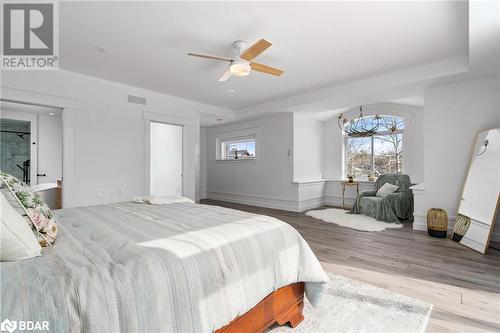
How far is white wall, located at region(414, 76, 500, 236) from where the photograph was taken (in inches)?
138

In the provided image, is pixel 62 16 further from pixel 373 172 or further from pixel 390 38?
pixel 373 172

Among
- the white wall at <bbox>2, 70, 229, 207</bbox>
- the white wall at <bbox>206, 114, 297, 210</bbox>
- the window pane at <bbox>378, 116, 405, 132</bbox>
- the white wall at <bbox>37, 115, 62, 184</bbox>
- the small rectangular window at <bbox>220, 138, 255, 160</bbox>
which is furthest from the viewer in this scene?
the small rectangular window at <bbox>220, 138, 255, 160</bbox>

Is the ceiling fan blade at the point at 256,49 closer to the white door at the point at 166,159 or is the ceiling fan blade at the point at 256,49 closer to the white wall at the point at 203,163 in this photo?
the white door at the point at 166,159

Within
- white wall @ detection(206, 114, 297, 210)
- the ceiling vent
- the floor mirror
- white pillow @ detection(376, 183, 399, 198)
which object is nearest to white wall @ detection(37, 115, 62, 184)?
the ceiling vent

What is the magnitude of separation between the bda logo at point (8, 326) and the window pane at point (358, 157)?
697 cm

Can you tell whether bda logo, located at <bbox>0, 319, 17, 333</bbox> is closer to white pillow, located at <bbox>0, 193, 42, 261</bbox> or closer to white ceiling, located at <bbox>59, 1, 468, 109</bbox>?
white pillow, located at <bbox>0, 193, 42, 261</bbox>

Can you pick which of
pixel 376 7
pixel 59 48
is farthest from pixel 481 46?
pixel 59 48

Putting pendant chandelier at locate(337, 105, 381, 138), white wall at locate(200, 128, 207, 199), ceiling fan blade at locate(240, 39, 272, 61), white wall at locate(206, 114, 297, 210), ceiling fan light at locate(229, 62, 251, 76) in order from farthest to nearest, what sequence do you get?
1. white wall at locate(200, 128, 207, 199)
2. pendant chandelier at locate(337, 105, 381, 138)
3. white wall at locate(206, 114, 297, 210)
4. ceiling fan light at locate(229, 62, 251, 76)
5. ceiling fan blade at locate(240, 39, 272, 61)

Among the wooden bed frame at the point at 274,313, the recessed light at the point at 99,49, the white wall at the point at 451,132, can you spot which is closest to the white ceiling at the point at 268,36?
the recessed light at the point at 99,49

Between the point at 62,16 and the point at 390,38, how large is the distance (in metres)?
3.61

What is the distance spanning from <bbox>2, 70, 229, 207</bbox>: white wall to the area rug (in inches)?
152

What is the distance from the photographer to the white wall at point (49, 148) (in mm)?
4977

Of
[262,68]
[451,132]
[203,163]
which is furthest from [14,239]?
[203,163]

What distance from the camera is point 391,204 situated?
464cm
